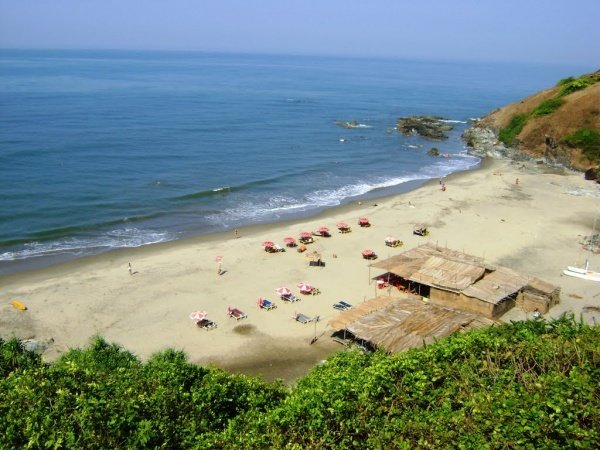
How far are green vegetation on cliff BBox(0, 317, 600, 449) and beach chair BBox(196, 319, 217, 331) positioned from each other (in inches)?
495

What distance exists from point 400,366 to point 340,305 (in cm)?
1620

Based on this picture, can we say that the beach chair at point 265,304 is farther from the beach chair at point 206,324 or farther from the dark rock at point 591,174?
the dark rock at point 591,174

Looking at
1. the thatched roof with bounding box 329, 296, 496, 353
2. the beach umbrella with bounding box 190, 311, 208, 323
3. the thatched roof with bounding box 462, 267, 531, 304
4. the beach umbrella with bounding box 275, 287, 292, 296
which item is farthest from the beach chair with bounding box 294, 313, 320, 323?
the thatched roof with bounding box 462, 267, 531, 304

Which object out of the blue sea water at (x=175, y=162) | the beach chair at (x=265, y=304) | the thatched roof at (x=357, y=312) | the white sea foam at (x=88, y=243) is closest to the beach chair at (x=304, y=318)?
the thatched roof at (x=357, y=312)

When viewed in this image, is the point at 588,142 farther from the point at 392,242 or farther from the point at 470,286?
the point at 470,286

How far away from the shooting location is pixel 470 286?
94.0 feet

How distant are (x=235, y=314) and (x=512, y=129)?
6302 centimetres

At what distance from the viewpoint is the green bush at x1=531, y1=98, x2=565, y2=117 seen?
231ft

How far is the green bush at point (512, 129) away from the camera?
75875mm

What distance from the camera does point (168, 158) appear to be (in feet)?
203

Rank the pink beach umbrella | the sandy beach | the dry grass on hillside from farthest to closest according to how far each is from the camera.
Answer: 1. the dry grass on hillside
2. the pink beach umbrella
3. the sandy beach

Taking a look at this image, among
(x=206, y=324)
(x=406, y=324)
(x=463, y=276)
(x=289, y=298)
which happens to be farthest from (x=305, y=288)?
(x=463, y=276)

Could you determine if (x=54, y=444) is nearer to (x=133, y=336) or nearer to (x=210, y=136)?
(x=133, y=336)

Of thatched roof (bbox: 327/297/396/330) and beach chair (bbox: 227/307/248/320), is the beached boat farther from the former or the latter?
beach chair (bbox: 227/307/248/320)
